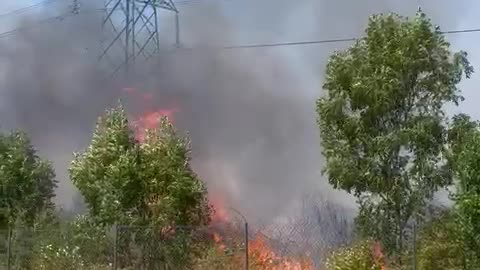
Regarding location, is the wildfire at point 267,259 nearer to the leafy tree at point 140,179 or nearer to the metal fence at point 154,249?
the metal fence at point 154,249

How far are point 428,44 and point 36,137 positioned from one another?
2365 cm

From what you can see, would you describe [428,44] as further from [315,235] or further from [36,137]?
[36,137]

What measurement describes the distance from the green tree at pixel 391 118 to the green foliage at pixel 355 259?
1219mm

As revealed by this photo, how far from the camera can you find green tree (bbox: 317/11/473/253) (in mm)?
16719

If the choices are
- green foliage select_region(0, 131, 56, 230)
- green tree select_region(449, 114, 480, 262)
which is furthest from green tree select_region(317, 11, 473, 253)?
green foliage select_region(0, 131, 56, 230)

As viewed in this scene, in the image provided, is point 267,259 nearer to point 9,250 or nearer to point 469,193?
point 469,193

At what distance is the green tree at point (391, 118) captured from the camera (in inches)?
658

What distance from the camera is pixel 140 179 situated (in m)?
20.7

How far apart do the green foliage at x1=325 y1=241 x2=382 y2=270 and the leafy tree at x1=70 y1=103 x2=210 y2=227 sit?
5.72 m

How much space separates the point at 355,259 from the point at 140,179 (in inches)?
298

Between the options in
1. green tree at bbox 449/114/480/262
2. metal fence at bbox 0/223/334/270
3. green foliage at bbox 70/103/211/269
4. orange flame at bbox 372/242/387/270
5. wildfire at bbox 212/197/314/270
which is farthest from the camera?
green foliage at bbox 70/103/211/269

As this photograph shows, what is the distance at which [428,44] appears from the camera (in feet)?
55.4

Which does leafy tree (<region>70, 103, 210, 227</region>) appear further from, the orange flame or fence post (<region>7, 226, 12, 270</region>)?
the orange flame

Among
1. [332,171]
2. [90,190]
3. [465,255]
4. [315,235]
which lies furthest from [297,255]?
[90,190]
